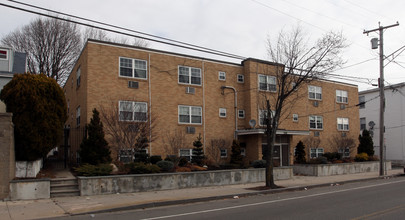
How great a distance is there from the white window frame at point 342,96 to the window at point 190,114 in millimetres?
16283

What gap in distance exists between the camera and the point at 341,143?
31.3 m

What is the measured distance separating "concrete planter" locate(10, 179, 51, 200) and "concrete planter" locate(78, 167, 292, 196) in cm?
135

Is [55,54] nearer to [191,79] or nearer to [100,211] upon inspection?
[191,79]

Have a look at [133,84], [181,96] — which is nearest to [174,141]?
[181,96]

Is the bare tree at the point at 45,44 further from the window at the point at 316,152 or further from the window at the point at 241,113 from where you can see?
the window at the point at 316,152

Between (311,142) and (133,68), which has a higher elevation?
(133,68)

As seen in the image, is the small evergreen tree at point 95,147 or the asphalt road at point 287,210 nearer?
the asphalt road at point 287,210

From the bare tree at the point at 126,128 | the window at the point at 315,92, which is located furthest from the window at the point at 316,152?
the bare tree at the point at 126,128

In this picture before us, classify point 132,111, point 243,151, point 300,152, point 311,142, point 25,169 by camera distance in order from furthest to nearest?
point 311,142 → point 300,152 → point 243,151 → point 132,111 → point 25,169

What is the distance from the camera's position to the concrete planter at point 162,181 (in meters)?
14.4

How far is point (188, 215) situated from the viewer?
10.2 metres

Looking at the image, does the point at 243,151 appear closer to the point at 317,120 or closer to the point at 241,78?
the point at 241,78

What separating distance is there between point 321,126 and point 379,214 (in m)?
23.3

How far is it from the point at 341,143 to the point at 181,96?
53.8ft
